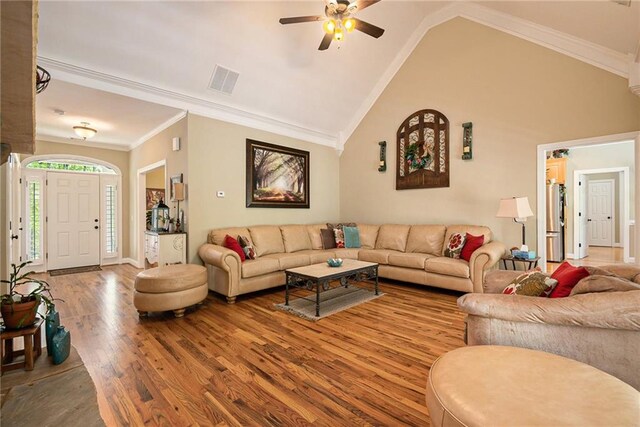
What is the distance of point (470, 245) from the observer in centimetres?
416

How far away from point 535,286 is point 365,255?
3390 millimetres

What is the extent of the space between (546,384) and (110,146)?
7693mm

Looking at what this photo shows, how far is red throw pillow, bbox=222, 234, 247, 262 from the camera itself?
403 centimetres

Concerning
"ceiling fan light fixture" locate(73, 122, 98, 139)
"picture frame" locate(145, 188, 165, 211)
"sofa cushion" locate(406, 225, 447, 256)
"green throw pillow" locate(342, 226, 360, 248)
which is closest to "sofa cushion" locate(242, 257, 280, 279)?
"green throw pillow" locate(342, 226, 360, 248)

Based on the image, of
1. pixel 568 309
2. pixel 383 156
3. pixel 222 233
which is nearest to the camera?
pixel 568 309

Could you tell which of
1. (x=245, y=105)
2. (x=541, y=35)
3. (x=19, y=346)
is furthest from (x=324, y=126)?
(x=19, y=346)

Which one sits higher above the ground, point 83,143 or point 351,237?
point 83,143

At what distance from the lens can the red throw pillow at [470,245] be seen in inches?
162

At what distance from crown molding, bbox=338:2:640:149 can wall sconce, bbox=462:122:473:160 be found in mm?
1327

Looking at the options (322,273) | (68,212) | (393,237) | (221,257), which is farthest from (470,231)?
(68,212)

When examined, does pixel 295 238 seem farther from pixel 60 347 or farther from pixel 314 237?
pixel 60 347

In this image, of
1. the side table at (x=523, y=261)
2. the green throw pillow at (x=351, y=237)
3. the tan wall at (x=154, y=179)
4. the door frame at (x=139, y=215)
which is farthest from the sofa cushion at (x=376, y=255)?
the tan wall at (x=154, y=179)

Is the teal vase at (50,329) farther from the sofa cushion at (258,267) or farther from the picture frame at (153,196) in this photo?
the picture frame at (153,196)

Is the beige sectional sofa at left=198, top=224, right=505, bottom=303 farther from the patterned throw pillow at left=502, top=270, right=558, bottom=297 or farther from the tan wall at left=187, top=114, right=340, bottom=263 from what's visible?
the patterned throw pillow at left=502, top=270, right=558, bottom=297
